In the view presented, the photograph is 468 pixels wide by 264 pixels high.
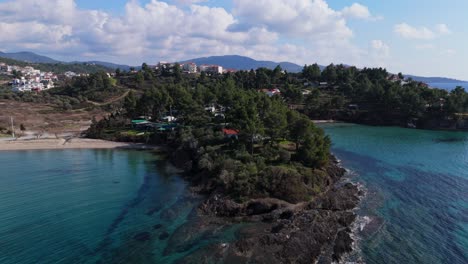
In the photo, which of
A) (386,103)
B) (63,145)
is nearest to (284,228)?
(63,145)

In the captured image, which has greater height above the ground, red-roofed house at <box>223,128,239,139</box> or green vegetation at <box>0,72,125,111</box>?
green vegetation at <box>0,72,125,111</box>

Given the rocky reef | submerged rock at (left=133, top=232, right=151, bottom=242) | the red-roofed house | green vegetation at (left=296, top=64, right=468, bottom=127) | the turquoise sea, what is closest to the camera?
the rocky reef

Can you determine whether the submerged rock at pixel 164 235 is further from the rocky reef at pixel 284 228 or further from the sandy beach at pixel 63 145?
the sandy beach at pixel 63 145

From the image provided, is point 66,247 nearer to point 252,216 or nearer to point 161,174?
point 252,216

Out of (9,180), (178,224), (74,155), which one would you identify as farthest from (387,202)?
(74,155)

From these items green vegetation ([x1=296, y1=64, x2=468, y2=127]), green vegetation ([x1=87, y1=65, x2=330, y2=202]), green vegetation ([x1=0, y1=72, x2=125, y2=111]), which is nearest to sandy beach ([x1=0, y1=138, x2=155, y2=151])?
green vegetation ([x1=87, y1=65, x2=330, y2=202])

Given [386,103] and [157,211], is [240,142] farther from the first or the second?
[386,103]

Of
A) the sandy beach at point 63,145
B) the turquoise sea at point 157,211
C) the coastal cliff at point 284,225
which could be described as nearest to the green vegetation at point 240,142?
the coastal cliff at point 284,225

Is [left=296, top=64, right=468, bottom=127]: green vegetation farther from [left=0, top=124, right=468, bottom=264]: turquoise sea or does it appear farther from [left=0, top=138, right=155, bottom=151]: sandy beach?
[left=0, top=138, right=155, bottom=151]: sandy beach
